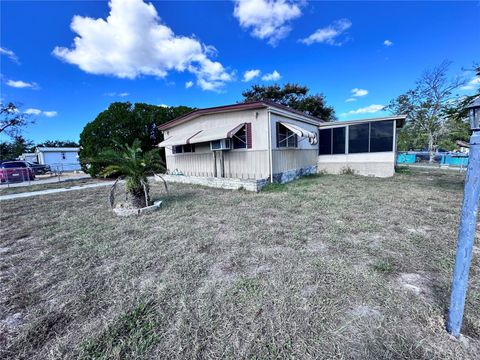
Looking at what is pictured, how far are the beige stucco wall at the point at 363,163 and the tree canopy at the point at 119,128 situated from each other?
12.2 m

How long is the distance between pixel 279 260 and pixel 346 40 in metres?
17.6

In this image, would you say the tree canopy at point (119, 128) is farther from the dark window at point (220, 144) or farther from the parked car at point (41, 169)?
the parked car at point (41, 169)

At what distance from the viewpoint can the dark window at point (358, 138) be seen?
1123cm

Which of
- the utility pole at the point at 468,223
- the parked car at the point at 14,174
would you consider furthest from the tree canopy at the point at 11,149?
the utility pole at the point at 468,223

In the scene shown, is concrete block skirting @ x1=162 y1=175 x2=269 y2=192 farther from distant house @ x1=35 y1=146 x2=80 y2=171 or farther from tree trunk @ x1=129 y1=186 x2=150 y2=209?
distant house @ x1=35 y1=146 x2=80 y2=171

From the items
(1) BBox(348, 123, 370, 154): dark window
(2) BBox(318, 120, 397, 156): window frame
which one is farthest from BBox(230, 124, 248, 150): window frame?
(1) BBox(348, 123, 370, 154): dark window

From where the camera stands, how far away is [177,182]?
455 inches

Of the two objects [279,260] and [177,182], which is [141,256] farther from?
[177,182]

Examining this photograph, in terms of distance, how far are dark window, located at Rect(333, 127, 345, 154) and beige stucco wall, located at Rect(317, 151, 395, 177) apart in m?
0.30

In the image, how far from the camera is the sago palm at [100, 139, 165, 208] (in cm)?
537

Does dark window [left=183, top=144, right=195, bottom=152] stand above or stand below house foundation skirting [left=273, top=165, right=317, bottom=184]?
above

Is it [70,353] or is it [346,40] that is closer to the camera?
[70,353]

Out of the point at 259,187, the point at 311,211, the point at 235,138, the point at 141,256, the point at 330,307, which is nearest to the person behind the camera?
the point at 330,307

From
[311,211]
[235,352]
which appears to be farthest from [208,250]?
[311,211]
